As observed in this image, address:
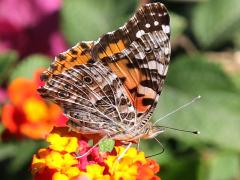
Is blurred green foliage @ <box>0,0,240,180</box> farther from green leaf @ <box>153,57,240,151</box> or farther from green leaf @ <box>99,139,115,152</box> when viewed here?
green leaf @ <box>99,139,115,152</box>

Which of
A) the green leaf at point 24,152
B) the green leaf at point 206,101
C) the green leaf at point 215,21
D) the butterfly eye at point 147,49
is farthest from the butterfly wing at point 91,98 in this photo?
the green leaf at point 215,21

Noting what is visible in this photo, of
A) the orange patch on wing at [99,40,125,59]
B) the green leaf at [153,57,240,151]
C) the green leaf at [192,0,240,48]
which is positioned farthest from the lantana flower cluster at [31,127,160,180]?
the green leaf at [192,0,240,48]

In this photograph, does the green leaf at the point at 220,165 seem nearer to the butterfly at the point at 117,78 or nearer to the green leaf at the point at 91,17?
the green leaf at the point at 91,17

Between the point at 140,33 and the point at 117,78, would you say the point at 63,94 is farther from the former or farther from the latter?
the point at 140,33

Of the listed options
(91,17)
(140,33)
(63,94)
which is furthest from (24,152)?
(140,33)

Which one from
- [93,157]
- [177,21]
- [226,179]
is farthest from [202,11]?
[93,157]

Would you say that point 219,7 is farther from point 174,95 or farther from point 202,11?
point 174,95
